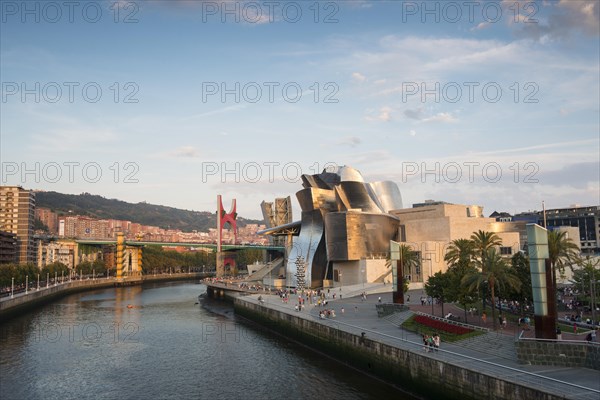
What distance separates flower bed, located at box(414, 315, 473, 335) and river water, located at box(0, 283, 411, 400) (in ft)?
20.3

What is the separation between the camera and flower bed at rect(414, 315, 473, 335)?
33844mm

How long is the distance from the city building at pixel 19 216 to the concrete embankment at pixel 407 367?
121344 mm

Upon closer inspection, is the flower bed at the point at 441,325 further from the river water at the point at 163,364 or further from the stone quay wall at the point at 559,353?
the stone quay wall at the point at 559,353

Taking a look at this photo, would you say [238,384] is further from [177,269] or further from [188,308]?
[177,269]

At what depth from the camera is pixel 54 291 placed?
9706 cm

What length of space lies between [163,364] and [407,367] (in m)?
19.4

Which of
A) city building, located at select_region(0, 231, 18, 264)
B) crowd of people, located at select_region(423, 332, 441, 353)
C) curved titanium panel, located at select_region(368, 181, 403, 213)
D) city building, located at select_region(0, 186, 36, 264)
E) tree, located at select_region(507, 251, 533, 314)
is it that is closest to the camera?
crowd of people, located at select_region(423, 332, 441, 353)

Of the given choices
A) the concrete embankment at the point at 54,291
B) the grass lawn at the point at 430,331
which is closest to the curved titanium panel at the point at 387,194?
the grass lawn at the point at 430,331

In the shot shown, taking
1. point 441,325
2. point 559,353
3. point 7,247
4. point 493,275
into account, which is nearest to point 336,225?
point 441,325

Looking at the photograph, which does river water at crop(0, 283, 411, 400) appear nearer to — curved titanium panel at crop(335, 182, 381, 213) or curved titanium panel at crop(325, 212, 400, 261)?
curved titanium panel at crop(325, 212, 400, 261)

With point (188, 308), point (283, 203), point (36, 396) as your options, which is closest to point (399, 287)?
point (36, 396)

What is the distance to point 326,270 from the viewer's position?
86.2m

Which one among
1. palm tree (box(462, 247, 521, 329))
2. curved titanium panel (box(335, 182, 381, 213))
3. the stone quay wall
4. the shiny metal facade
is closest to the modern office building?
curved titanium panel (box(335, 182, 381, 213))

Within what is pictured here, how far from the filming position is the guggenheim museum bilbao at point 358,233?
82188 millimetres
